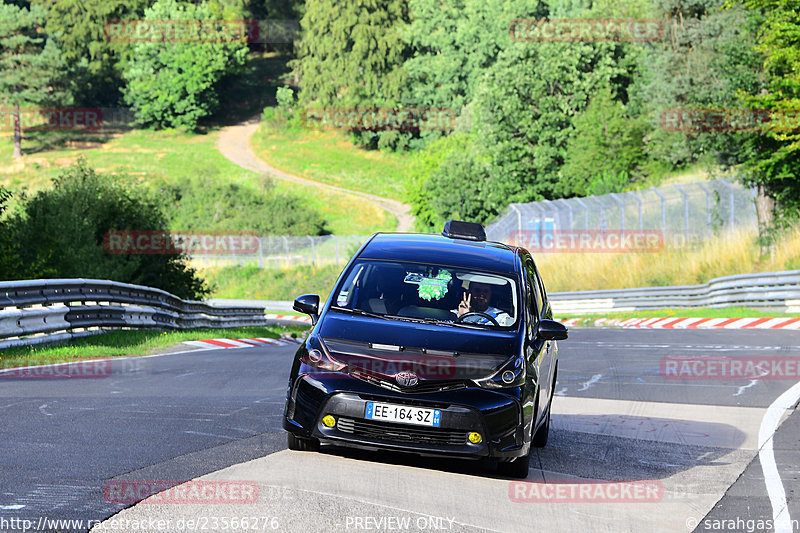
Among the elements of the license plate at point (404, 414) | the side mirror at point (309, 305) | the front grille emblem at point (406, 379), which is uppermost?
the side mirror at point (309, 305)

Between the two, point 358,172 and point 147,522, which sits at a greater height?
point 147,522

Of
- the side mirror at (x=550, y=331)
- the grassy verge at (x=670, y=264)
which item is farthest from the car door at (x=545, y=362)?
the grassy verge at (x=670, y=264)

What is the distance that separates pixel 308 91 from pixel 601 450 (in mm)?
111037

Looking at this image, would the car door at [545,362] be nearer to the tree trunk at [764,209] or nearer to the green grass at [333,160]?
the tree trunk at [764,209]

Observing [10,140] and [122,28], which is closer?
[10,140]

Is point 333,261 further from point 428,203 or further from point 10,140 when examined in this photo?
point 10,140

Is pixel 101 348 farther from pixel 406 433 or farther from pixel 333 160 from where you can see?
pixel 333 160

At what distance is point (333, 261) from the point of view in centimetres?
6212

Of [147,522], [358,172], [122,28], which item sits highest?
[147,522]

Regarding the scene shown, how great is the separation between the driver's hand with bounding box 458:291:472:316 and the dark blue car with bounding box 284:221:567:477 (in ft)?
0.04

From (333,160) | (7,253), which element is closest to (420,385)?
(7,253)

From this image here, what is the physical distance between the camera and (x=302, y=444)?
25.8 feet

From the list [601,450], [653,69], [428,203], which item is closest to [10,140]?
[428,203]

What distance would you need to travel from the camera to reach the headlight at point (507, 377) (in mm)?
7488
